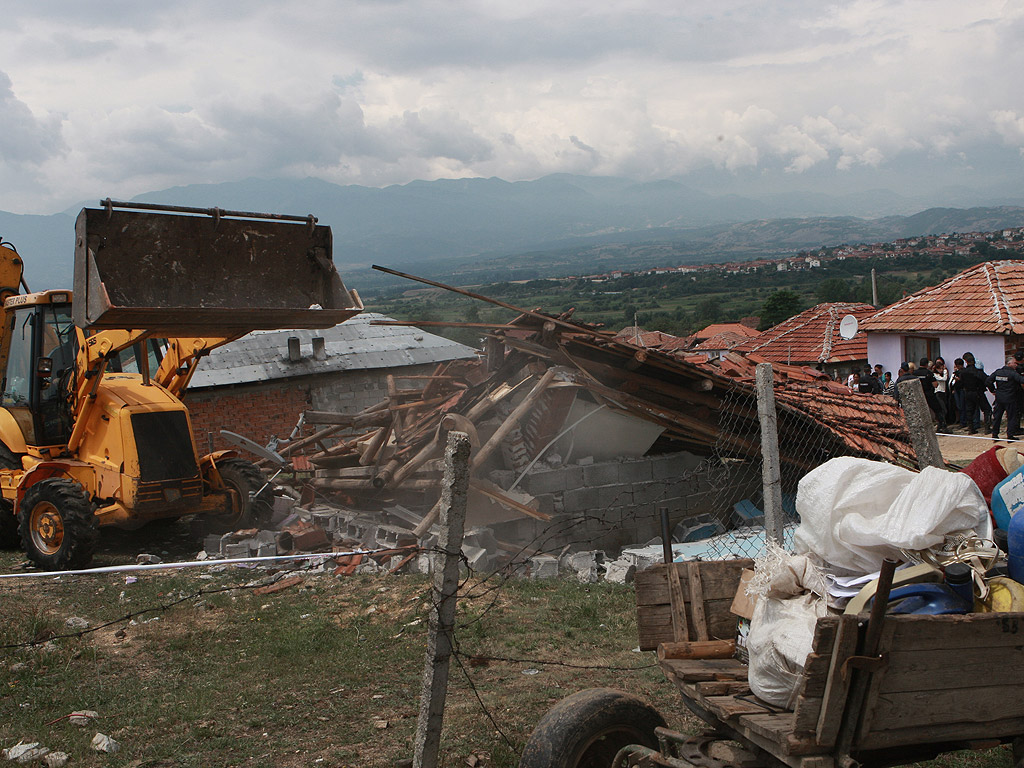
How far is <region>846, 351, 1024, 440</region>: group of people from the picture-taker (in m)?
16.2

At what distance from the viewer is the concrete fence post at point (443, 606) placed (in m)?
3.72

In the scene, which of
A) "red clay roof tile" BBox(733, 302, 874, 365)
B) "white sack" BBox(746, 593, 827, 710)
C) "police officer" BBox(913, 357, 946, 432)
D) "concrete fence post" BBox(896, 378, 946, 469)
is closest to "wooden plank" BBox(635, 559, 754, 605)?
"white sack" BBox(746, 593, 827, 710)

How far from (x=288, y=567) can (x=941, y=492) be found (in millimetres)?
7302

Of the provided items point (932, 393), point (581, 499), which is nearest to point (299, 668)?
point (581, 499)

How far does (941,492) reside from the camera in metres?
3.37

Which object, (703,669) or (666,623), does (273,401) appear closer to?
(666,623)

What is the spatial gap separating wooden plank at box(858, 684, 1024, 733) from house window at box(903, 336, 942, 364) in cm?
2519

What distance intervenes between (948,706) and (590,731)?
4.86 feet

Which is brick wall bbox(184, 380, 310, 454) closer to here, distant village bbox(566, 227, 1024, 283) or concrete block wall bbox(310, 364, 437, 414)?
concrete block wall bbox(310, 364, 437, 414)

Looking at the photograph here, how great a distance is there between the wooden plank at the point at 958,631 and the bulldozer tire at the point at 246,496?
9.97 metres

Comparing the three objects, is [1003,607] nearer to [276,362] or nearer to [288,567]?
→ [288,567]

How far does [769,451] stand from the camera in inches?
222

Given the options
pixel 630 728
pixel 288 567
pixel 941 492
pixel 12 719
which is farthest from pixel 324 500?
pixel 941 492

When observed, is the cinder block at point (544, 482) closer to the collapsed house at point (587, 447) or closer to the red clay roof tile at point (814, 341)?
the collapsed house at point (587, 447)
